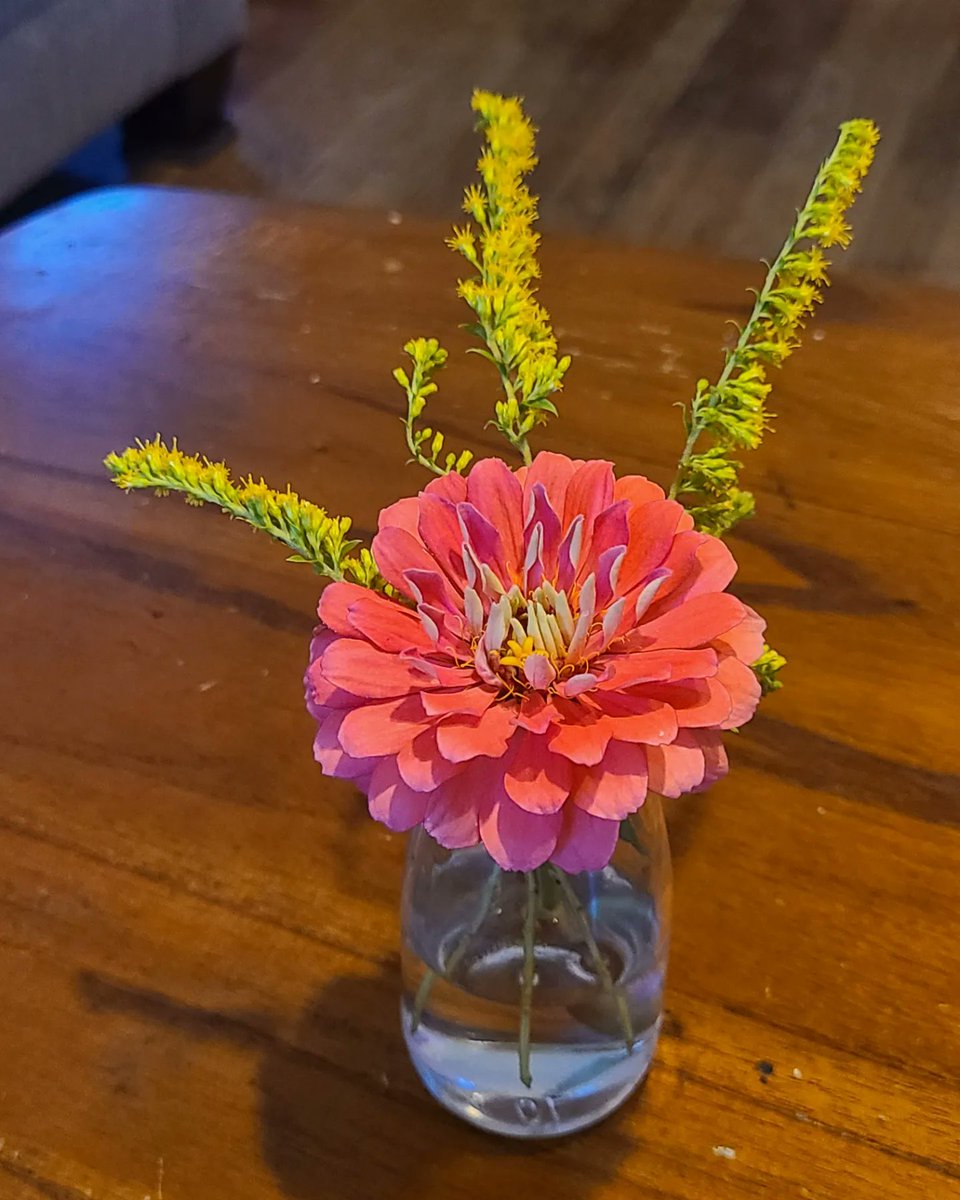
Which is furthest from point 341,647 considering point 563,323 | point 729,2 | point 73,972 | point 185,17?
point 729,2

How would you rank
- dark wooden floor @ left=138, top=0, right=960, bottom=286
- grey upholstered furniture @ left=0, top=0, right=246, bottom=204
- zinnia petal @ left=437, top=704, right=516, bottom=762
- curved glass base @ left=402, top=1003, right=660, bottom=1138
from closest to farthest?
zinnia petal @ left=437, top=704, right=516, bottom=762 < curved glass base @ left=402, top=1003, right=660, bottom=1138 < grey upholstered furniture @ left=0, top=0, right=246, bottom=204 < dark wooden floor @ left=138, top=0, right=960, bottom=286

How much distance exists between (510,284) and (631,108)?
1.80 meters

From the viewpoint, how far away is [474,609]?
1.09 feet

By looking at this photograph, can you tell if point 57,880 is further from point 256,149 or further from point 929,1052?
point 256,149

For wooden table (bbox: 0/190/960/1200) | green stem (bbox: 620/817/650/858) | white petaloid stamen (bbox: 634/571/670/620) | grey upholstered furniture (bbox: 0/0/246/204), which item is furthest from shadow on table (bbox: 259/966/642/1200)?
grey upholstered furniture (bbox: 0/0/246/204)

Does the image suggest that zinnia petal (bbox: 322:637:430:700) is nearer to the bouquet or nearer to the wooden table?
the bouquet

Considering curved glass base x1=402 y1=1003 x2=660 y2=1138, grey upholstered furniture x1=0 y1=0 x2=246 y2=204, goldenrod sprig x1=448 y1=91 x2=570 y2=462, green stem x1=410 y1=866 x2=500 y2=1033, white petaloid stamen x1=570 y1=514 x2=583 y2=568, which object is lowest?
grey upholstered furniture x1=0 y1=0 x2=246 y2=204

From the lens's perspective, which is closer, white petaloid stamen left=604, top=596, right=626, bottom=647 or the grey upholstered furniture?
white petaloid stamen left=604, top=596, right=626, bottom=647

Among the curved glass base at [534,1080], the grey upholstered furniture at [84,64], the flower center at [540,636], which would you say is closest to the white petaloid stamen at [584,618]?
the flower center at [540,636]

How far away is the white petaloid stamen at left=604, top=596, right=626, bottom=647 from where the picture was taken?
323mm

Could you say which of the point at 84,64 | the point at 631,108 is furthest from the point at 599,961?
the point at 631,108

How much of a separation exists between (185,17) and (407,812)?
174cm

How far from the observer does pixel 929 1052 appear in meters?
0.46

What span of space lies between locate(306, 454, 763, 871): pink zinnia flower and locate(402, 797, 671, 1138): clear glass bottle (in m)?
0.07
